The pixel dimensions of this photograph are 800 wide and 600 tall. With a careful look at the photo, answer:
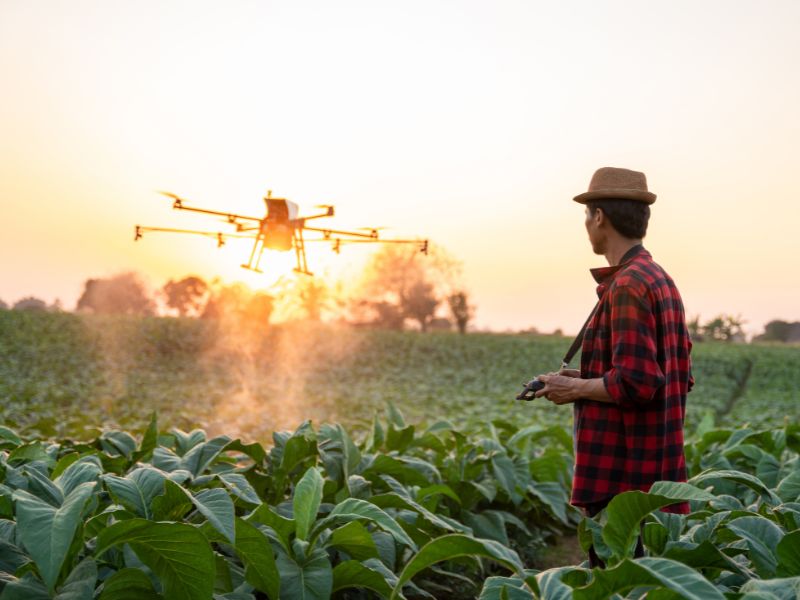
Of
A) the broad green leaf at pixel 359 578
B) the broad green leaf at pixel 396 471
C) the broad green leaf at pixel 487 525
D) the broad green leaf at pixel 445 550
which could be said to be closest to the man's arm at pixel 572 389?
the broad green leaf at pixel 359 578

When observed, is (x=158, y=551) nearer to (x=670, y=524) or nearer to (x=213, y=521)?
(x=213, y=521)

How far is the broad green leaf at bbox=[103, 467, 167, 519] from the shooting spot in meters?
2.43

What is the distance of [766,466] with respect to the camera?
455 centimetres

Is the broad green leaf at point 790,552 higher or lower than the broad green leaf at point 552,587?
higher

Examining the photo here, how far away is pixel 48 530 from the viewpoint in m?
1.89

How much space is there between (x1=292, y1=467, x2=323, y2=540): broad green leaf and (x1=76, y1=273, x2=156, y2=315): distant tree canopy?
42133mm

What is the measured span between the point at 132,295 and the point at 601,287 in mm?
46258

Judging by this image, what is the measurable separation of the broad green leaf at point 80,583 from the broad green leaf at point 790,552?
182 cm

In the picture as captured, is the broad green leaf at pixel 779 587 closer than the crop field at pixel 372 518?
Yes

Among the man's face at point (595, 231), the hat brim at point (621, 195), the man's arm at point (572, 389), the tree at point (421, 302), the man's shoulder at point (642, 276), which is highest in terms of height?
the tree at point (421, 302)

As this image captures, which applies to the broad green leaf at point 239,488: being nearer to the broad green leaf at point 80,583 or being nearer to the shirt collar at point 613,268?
the broad green leaf at point 80,583

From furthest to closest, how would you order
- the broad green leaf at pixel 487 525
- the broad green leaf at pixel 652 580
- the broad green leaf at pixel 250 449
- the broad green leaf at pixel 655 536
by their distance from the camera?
the broad green leaf at pixel 487 525, the broad green leaf at pixel 250 449, the broad green leaf at pixel 655 536, the broad green leaf at pixel 652 580

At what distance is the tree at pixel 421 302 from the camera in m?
48.8

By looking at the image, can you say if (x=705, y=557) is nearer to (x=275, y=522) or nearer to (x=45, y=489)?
(x=275, y=522)
